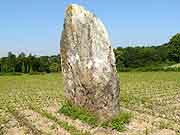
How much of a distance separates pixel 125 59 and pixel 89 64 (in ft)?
311

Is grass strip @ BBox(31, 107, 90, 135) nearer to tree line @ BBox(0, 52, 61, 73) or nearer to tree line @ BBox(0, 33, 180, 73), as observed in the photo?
tree line @ BBox(0, 33, 180, 73)

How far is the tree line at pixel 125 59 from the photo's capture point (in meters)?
88.8

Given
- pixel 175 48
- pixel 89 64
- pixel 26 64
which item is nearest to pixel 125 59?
pixel 175 48

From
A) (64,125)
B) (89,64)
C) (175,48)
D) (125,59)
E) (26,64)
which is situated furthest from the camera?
(125,59)

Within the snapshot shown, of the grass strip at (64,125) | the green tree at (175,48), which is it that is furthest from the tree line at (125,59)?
the grass strip at (64,125)

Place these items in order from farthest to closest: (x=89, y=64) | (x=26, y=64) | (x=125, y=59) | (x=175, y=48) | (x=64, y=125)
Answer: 1. (x=125, y=59)
2. (x=175, y=48)
3. (x=26, y=64)
4. (x=89, y=64)
5. (x=64, y=125)

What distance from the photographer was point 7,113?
609 inches

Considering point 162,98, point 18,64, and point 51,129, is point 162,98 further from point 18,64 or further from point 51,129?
point 18,64

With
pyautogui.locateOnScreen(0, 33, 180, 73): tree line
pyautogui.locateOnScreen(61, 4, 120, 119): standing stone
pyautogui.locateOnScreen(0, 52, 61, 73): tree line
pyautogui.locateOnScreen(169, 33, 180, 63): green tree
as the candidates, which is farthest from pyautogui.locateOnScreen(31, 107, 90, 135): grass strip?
pyautogui.locateOnScreen(169, 33, 180, 63): green tree

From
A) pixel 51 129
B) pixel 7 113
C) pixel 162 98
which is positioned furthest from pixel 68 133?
pixel 162 98

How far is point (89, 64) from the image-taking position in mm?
12711

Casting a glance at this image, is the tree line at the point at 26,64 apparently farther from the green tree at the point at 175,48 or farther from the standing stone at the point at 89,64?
the standing stone at the point at 89,64

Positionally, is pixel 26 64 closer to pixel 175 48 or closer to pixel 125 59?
pixel 125 59

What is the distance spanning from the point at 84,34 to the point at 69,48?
3.10ft
